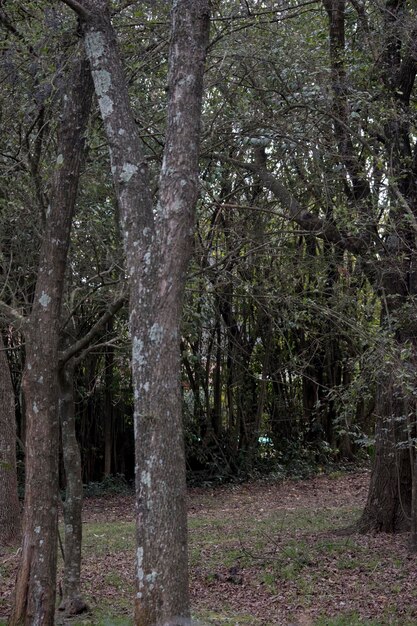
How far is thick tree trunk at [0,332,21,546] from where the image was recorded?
11.8 metres

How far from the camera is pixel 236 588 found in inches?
358

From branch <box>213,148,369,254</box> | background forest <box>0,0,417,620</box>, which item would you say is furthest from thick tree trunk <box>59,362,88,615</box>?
branch <box>213,148,369,254</box>

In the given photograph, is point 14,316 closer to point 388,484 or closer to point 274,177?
point 274,177

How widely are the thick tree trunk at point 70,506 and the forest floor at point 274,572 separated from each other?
22 centimetres

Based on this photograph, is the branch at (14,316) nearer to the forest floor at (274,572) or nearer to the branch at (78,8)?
the branch at (78,8)

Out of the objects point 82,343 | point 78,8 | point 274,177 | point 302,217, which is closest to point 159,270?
point 82,343

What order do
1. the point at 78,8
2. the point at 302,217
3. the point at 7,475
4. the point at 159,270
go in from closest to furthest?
1. the point at 159,270
2. the point at 78,8
3. the point at 302,217
4. the point at 7,475

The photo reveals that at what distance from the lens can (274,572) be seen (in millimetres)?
9297

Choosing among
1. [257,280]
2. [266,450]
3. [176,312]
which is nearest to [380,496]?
[257,280]

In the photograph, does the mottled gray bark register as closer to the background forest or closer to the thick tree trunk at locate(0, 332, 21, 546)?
the background forest

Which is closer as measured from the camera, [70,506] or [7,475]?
[70,506]

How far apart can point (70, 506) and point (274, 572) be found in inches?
111

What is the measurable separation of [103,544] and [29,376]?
602 centimetres

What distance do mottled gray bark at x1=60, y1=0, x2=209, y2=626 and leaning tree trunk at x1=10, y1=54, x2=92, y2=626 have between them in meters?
1.08
